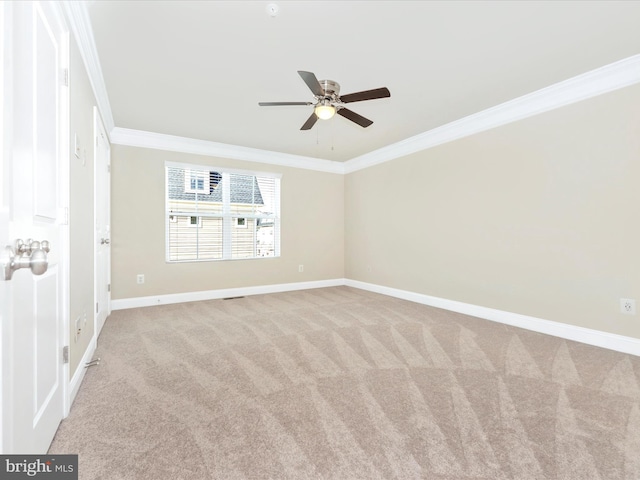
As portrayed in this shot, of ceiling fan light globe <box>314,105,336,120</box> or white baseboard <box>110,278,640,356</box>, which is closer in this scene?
ceiling fan light globe <box>314,105,336,120</box>

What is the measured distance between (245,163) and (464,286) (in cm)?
384

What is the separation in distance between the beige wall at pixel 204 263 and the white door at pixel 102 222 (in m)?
0.24

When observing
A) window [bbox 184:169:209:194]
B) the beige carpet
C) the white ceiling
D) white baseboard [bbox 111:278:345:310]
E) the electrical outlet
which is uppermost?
the white ceiling

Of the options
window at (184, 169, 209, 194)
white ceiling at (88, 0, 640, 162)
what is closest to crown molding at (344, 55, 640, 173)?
white ceiling at (88, 0, 640, 162)

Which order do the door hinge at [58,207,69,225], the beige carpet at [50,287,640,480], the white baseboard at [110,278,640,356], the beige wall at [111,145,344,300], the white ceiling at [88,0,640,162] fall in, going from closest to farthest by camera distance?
the beige carpet at [50,287,640,480], the door hinge at [58,207,69,225], the white ceiling at [88,0,640,162], the white baseboard at [110,278,640,356], the beige wall at [111,145,344,300]

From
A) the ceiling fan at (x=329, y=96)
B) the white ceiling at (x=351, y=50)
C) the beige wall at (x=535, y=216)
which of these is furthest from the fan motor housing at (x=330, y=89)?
the beige wall at (x=535, y=216)

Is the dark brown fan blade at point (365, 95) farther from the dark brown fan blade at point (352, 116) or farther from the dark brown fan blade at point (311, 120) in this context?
the dark brown fan blade at point (311, 120)

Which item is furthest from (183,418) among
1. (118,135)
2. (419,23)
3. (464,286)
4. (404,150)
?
(404,150)

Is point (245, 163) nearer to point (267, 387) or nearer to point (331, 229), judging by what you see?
point (331, 229)

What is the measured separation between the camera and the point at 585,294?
9.66ft

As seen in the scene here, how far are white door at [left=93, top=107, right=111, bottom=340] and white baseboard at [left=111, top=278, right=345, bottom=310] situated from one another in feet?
1.01

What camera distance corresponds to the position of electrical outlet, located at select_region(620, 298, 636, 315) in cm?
267

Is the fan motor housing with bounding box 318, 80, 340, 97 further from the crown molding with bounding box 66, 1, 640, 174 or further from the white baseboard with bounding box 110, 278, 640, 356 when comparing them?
the white baseboard with bounding box 110, 278, 640, 356

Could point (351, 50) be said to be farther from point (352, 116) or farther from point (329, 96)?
point (352, 116)
